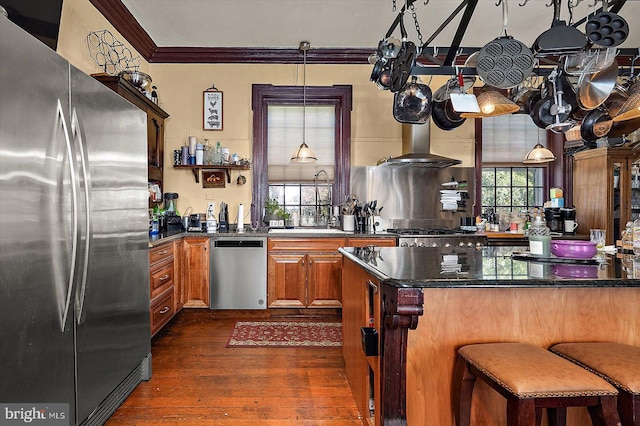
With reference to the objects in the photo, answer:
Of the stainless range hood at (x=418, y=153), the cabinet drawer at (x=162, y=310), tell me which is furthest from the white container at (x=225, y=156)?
the stainless range hood at (x=418, y=153)

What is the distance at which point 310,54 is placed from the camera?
4531 millimetres

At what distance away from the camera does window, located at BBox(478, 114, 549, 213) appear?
482 cm

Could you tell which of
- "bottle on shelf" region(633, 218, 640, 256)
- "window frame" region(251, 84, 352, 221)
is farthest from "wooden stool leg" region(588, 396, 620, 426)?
"window frame" region(251, 84, 352, 221)

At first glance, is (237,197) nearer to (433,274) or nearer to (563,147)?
(433,274)

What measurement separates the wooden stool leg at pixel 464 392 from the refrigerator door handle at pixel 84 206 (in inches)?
64.4

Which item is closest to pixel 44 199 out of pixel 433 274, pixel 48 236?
pixel 48 236

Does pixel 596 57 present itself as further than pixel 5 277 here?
Yes

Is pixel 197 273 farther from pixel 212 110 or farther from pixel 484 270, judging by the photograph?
pixel 484 270

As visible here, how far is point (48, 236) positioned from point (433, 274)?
1.48 meters

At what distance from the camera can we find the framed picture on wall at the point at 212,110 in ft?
15.0

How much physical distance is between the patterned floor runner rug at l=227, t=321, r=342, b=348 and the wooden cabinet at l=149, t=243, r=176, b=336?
0.58 meters

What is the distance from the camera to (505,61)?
1.93 m

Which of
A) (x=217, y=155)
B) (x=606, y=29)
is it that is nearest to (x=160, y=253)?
(x=217, y=155)

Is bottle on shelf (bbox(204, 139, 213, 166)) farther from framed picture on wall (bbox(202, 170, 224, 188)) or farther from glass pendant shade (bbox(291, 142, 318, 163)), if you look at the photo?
glass pendant shade (bbox(291, 142, 318, 163))
